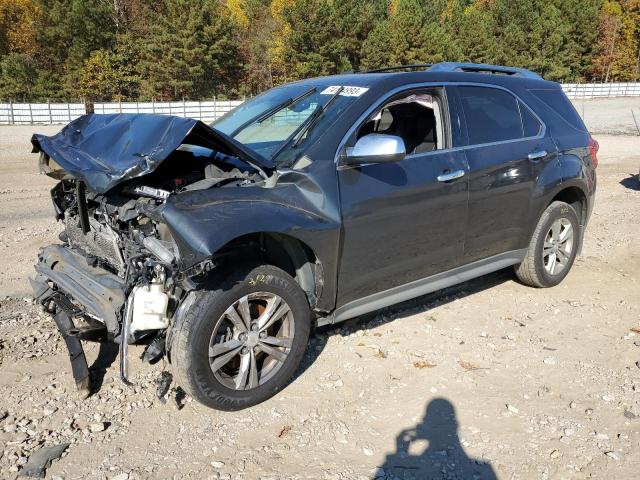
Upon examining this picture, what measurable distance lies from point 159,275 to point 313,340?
1569 millimetres

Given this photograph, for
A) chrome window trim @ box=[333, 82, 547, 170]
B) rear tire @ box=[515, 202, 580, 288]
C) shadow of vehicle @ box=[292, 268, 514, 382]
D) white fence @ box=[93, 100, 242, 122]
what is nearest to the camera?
chrome window trim @ box=[333, 82, 547, 170]

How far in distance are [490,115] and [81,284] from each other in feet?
10.9

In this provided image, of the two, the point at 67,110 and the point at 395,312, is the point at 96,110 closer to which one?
the point at 67,110

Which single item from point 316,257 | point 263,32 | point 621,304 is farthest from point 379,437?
point 263,32

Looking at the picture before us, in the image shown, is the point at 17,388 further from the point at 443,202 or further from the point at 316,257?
the point at 443,202

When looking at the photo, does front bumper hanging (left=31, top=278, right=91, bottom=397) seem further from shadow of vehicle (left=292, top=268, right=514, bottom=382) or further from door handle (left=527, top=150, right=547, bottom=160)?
door handle (left=527, top=150, right=547, bottom=160)

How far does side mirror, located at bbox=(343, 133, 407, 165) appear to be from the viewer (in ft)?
12.1

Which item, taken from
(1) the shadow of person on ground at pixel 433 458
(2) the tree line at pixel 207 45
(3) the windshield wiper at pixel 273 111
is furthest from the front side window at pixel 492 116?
(2) the tree line at pixel 207 45

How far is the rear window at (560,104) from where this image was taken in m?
5.45

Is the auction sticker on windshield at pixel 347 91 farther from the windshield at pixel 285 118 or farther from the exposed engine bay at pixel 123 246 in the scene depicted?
the exposed engine bay at pixel 123 246

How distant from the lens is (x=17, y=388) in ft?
12.5

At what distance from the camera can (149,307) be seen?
3.38 m

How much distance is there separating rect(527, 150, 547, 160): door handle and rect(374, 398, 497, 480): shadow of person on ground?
242 centimetres

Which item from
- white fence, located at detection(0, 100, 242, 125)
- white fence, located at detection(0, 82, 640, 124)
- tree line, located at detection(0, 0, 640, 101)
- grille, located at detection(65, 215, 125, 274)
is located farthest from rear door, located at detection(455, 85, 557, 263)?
tree line, located at detection(0, 0, 640, 101)
